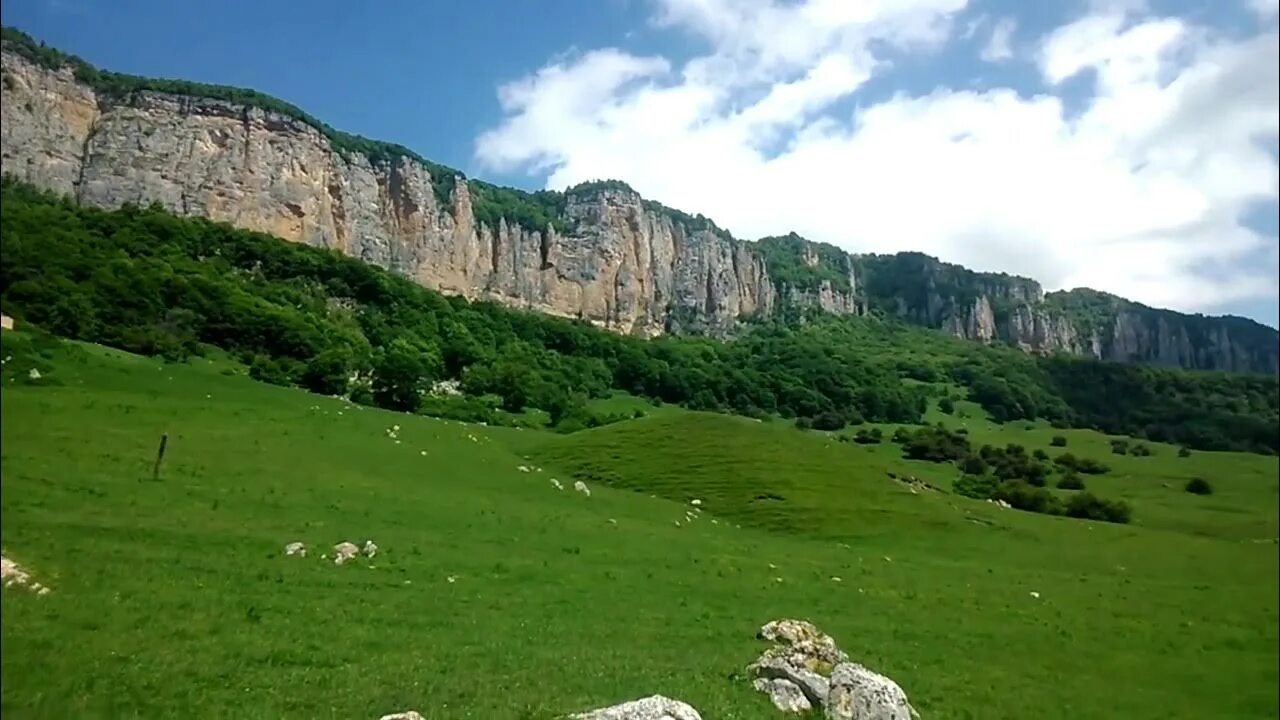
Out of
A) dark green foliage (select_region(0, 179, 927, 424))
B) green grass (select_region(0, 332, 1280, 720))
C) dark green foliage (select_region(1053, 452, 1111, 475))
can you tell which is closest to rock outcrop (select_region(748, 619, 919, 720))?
green grass (select_region(0, 332, 1280, 720))

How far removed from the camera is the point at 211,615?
49.8 feet

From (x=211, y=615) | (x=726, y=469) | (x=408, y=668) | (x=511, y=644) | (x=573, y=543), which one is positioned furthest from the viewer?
(x=726, y=469)

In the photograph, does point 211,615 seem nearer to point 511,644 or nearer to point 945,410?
point 511,644

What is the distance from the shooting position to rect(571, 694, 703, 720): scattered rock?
10.5 metres

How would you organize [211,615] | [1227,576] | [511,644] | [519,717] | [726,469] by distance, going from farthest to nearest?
[726,469] < [1227,576] < [511,644] < [211,615] < [519,717]

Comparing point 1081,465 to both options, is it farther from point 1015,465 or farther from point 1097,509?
point 1097,509

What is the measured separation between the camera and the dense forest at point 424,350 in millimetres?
10484

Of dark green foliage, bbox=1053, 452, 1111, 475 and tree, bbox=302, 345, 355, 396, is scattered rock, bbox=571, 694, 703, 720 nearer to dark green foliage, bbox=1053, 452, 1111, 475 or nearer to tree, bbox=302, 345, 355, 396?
tree, bbox=302, 345, 355, 396

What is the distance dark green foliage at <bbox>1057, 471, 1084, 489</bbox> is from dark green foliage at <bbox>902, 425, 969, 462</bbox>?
8.48 m

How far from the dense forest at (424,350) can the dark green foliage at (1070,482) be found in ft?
63.9

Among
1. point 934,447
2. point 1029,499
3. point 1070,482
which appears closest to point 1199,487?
point 1070,482

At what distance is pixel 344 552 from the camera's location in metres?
22.8

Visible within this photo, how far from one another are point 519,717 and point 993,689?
11.9m

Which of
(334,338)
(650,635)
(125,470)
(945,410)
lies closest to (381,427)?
(334,338)
